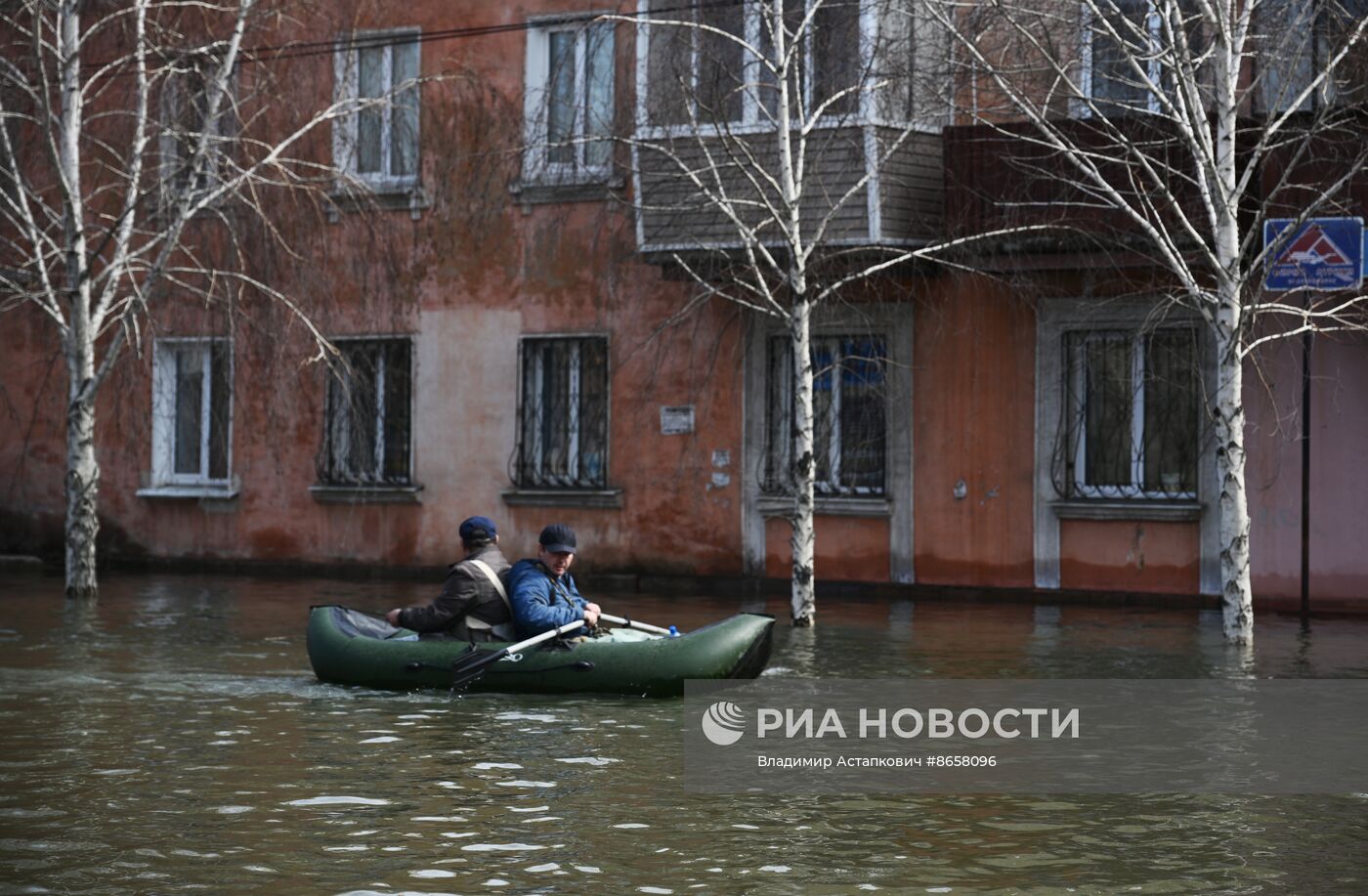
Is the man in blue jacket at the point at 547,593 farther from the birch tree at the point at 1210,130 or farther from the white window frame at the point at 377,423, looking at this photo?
the white window frame at the point at 377,423

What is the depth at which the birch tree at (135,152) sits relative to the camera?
21.0 meters

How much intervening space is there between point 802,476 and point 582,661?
5569mm

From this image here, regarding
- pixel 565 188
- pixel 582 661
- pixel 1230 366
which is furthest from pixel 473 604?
pixel 565 188

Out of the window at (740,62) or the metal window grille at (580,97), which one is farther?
the metal window grille at (580,97)

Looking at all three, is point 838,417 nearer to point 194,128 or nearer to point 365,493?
point 365,493

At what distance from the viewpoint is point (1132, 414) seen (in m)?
21.6

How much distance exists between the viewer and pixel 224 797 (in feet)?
33.8

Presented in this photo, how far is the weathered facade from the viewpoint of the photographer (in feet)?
69.5

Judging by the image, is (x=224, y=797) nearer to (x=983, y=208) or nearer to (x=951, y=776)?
(x=951, y=776)

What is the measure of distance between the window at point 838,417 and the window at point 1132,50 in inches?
149

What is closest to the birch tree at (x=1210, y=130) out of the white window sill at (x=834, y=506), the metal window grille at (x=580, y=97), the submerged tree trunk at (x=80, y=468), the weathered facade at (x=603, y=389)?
the weathered facade at (x=603, y=389)

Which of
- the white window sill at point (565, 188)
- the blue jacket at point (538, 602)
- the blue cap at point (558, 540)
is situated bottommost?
the blue jacket at point (538, 602)

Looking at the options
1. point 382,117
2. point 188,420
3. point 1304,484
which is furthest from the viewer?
point 188,420

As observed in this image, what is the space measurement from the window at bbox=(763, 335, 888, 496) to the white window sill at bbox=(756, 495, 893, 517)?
0.10 meters
